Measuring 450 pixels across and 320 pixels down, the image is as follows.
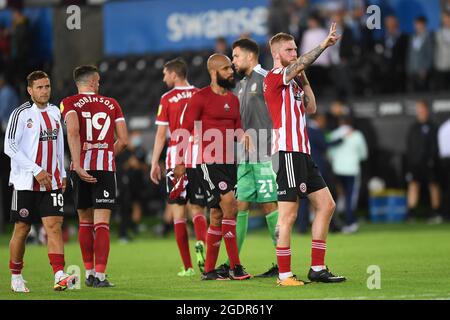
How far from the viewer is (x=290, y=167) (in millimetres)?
10500

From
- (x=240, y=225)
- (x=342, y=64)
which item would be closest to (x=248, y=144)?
(x=240, y=225)

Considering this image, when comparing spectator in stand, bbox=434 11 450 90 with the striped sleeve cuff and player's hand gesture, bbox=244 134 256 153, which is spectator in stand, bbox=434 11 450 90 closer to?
player's hand gesture, bbox=244 134 256 153

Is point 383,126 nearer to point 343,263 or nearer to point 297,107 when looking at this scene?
point 343,263

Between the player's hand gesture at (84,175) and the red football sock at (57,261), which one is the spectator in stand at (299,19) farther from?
the red football sock at (57,261)

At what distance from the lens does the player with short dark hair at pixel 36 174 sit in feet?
34.6

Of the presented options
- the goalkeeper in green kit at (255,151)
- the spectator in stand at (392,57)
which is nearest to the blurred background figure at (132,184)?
the spectator in stand at (392,57)

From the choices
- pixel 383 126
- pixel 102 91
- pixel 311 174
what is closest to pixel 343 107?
pixel 383 126

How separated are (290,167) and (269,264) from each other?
3.09 m

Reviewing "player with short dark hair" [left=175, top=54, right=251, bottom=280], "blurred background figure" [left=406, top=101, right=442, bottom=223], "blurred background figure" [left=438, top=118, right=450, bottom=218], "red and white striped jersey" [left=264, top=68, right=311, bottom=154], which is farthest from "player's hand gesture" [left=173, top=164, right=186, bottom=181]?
"blurred background figure" [left=438, top=118, right=450, bottom=218]

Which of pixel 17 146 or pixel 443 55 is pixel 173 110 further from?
pixel 443 55

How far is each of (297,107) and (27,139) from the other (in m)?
2.79

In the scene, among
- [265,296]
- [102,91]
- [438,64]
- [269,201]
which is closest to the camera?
[265,296]

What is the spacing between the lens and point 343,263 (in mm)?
13133

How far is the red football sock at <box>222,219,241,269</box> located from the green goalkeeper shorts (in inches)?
26.7
